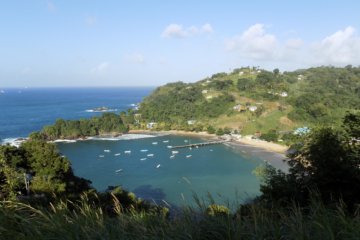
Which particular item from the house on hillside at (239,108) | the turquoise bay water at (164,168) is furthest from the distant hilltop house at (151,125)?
the house on hillside at (239,108)

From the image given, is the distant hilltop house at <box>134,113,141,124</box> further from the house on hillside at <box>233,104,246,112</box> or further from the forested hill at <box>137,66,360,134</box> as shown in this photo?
the house on hillside at <box>233,104,246,112</box>

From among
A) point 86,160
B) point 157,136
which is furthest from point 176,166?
point 157,136

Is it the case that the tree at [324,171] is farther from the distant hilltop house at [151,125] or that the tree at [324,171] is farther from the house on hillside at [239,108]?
the house on hillside at [239,108]

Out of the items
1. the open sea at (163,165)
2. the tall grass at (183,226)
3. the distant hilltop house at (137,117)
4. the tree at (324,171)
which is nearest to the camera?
the tall grass at (183,226)

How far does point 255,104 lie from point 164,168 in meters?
42.9

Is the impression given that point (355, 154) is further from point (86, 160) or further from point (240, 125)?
point (240, 125)

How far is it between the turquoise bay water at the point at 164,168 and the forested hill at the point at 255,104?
1758cm

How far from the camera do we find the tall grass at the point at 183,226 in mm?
2461

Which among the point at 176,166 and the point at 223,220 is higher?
the point at 223,220

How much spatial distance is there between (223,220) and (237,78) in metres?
101

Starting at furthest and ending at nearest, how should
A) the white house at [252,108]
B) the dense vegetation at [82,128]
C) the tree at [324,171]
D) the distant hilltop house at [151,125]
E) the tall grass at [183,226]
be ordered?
the white house at [252,108] → the distant hilltop house at [151,125] → the dense vegetation at [82,128] → the tree at [324,171] → the tall grass at [183,226]

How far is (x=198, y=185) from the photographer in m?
35.0

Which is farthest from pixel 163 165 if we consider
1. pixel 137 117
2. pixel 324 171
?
pixel 137 117

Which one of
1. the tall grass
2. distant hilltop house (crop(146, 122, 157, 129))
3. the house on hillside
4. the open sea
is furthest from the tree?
the house on hillside
